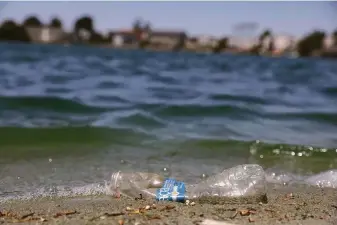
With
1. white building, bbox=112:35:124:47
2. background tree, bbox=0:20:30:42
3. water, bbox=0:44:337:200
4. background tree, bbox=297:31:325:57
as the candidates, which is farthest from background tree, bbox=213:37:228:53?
water, bbox=0:44:337:200

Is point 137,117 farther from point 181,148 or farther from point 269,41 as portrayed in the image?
point 269,41

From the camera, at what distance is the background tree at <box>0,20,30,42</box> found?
266 ft

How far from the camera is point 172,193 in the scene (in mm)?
3908

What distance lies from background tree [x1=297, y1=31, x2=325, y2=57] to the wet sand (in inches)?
4028

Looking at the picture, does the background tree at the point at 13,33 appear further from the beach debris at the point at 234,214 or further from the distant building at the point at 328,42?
the beach debris at the point at 234,214

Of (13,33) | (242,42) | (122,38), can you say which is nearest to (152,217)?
(13,33)

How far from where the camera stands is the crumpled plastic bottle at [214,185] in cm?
400

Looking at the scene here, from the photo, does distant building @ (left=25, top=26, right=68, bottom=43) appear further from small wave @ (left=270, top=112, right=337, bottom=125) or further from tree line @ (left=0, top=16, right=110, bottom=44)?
small wave @ (left=270, top=112, right=337, bottom=125)

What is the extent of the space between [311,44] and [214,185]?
346 ft

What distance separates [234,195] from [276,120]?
6.02m

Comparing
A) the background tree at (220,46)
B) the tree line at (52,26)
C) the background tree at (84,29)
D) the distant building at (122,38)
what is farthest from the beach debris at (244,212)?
the background tree at (220,46)

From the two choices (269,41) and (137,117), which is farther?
(269,41)

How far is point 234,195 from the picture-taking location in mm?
3938

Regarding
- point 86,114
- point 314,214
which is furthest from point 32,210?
point 86,114
